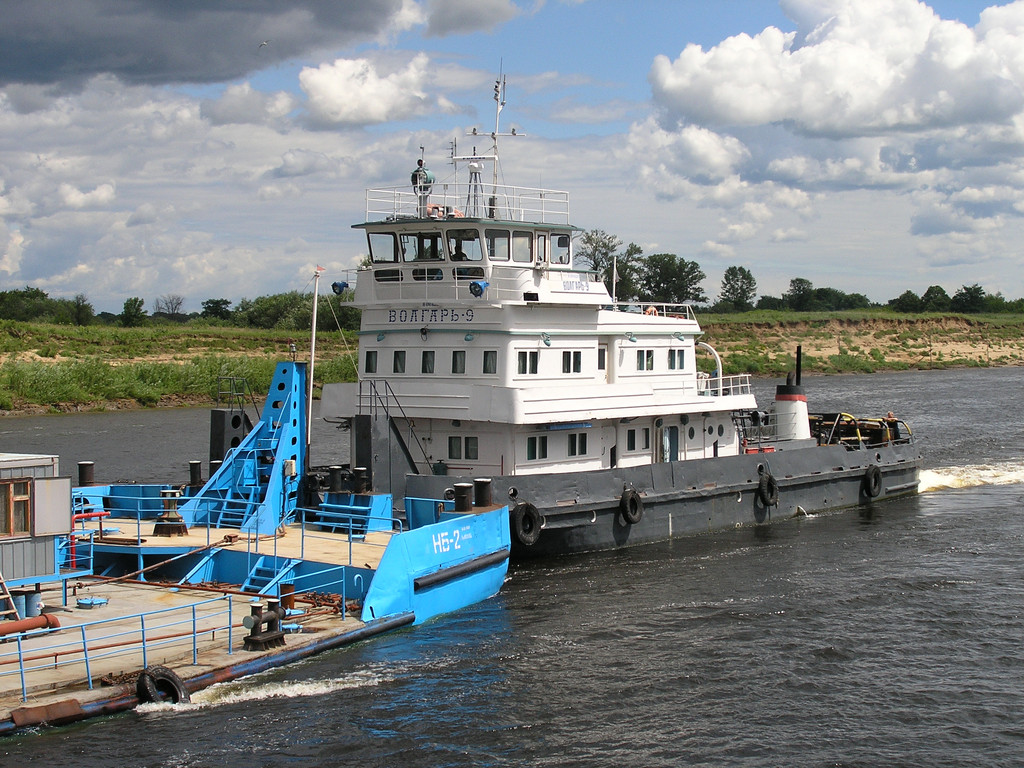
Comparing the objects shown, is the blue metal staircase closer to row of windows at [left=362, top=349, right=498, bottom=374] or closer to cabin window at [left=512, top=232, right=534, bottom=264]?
row of windows at [left=362, top=349, right=498, bottom=374]

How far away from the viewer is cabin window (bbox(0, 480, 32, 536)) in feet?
44.9

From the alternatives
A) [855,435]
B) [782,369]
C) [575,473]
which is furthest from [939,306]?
[575,473]

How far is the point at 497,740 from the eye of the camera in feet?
40.1

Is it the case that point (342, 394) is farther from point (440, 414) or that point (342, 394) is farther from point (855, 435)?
point (855, 435)

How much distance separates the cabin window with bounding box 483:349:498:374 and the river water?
358 centimetres

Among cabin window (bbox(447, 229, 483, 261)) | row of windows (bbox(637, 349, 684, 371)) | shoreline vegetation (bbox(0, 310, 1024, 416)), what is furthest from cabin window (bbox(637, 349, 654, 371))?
shoreline vegetation (bbox(0, 310, 1024, 416))

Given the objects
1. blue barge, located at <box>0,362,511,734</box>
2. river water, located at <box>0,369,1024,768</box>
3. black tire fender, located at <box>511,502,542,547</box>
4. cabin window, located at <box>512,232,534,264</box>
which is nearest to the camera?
river water, located at <box>0,369,1024,768</box>

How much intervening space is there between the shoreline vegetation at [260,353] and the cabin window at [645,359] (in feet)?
21.1

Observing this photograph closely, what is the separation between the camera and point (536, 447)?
2061cm

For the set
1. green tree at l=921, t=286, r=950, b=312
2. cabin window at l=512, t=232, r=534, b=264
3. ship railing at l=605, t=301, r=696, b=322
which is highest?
green tree at l=921, t=286, r=950, b=312

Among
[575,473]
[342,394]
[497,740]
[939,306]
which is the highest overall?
[939,306]

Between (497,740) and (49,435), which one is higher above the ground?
(49,435)

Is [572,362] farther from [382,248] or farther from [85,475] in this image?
[85,475]

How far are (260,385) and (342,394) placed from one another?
38.5 metres
